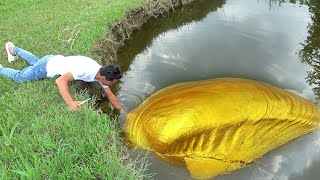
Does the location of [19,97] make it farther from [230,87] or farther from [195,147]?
[230,87]

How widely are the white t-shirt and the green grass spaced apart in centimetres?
25

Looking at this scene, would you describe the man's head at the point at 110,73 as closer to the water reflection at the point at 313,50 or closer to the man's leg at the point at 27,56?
the man's leg at the point at 27,56

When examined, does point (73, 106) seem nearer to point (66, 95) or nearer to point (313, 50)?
point (66, 95)

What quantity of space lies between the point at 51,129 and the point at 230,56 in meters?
5.15

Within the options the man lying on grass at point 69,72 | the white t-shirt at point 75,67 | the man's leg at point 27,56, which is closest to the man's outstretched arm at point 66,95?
the man lying on grass at point 69,72

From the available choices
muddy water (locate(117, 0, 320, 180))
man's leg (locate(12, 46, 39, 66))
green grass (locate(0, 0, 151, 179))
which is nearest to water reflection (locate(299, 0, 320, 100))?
muddy water (locate(117, 0, 320, 180))

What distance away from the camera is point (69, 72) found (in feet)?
17.8

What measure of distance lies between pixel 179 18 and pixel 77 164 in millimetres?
8119

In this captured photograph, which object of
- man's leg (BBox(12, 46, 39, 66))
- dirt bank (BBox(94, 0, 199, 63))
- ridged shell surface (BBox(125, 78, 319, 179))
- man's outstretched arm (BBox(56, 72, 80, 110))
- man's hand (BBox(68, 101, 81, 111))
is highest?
man's leg (BBox(12, 46, 39, 66))

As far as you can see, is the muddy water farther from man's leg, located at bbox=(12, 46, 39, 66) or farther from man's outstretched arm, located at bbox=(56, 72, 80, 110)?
man's leg, located at bbox=(12, 46, 39, 66)

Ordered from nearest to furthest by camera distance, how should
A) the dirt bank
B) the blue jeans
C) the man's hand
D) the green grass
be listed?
1. the green grass
2. the man's hand
3. the blue jeans
4. the dirt bank

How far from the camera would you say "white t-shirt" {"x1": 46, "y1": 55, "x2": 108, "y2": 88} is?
18.1ft

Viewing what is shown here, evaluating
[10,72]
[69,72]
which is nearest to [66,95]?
[69,72]

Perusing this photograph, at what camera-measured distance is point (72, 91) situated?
5.84 meters
